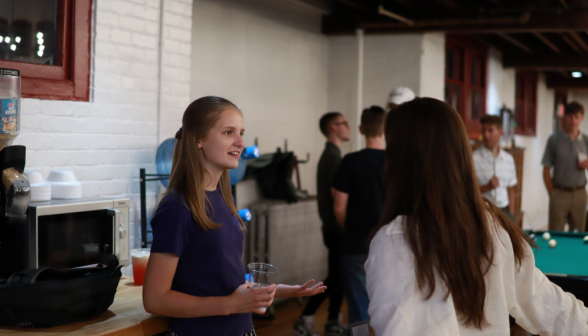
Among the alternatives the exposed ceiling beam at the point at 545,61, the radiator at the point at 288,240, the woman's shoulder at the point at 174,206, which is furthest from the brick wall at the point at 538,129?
the woman's shoulder at the point at 174,206

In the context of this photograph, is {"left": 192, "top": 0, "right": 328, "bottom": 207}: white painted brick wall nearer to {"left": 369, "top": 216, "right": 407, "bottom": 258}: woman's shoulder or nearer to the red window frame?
the red window frame

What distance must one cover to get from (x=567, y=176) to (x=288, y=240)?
126 inches

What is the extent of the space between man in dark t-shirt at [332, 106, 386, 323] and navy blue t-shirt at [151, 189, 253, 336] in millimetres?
1740

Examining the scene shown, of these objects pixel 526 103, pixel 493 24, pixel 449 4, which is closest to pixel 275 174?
pixel 449 4

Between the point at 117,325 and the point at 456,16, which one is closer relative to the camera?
the point at 117,325

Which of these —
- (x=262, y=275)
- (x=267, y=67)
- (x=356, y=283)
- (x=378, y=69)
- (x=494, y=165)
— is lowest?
(x=356, y=283)

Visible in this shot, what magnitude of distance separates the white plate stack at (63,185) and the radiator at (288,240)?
253 cm

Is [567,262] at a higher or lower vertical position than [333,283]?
higher

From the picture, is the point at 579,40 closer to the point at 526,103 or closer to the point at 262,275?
the point at 526,103

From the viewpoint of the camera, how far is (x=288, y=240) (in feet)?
17.0

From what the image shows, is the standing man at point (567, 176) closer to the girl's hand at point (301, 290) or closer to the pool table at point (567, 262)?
the pool table at point (567, 262)

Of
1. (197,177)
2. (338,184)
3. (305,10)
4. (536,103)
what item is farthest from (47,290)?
(536,103)

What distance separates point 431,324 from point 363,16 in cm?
482

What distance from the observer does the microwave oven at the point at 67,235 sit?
2.01 metres
